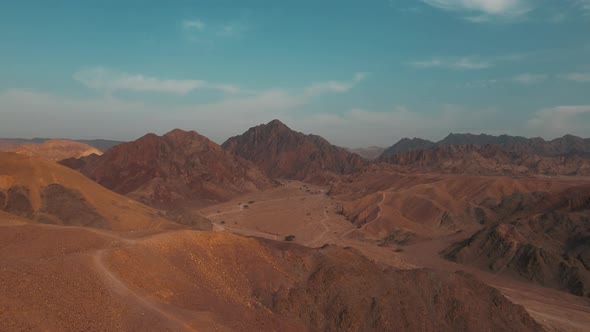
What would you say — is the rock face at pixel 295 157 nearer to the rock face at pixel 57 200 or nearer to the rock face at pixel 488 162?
the rock face at pixel 488 162

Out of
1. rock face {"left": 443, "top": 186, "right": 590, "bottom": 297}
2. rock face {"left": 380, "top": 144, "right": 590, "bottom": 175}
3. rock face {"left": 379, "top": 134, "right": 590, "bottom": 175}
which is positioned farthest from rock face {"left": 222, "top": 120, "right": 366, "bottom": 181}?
rock face {"left": 443, "top": 186, "right": 590, "bottom": 297}

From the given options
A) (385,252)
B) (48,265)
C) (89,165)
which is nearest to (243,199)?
(89,165)

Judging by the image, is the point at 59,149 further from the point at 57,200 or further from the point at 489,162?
the point at 489,162

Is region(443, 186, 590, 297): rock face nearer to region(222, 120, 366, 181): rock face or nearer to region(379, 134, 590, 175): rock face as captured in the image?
region(379, 134, 590, 175): rock face

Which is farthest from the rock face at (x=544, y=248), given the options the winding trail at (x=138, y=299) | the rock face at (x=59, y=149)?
the rock face at (x=59, y=149)

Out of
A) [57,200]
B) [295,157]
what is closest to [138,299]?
[57,200]

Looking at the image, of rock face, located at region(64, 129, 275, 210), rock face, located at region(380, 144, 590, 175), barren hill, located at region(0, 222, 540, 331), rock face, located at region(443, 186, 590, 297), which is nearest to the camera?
barren hill, located at region(0, 222, 540, 331)
